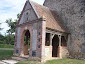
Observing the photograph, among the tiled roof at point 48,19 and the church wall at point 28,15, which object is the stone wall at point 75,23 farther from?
the church wall at point 28,15

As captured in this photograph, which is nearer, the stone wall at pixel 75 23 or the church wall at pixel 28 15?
the church wall at pixel 28 15

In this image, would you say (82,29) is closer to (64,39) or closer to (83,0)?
(64,39)

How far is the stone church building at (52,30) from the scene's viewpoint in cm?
1266

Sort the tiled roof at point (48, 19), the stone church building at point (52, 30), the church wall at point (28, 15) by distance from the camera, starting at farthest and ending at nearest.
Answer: the church wall at point (28, 15)
the tiled roof at point (48, 19)
the stone church building at point (52, 30)

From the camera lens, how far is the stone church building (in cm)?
1266

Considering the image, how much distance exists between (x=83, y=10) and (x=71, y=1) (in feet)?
8.02

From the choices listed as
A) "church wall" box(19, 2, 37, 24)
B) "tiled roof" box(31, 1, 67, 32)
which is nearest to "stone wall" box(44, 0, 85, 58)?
"tiled roof" box(31, 1, 67, 32)

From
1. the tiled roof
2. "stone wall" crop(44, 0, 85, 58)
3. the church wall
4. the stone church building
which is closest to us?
the stone church building

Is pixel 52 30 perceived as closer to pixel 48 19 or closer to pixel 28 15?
pixel 48 19

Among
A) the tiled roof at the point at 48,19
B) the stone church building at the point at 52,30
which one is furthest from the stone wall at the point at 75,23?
the tiled roof at the point at 48,19

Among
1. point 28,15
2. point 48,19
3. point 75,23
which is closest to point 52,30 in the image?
point 48,19

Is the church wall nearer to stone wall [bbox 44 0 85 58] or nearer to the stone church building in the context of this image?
the stone church building

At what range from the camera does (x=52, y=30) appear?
45.0ft

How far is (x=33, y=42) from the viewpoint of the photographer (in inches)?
512
